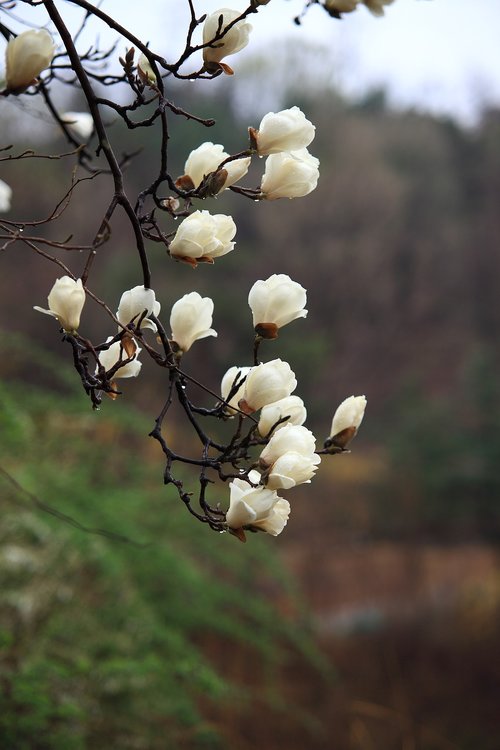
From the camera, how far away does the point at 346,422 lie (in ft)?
2.05

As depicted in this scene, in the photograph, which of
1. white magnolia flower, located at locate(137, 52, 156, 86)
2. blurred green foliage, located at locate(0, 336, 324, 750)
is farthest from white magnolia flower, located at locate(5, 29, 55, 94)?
blurred green foliage, located at locate(0, 336, 324, 750)

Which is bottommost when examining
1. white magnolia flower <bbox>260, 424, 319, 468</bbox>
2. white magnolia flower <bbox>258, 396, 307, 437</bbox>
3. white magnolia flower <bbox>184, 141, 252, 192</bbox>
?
white magnolia flower <bbox>260, 424, 319, 468</bbox>

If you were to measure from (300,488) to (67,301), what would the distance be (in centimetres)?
805

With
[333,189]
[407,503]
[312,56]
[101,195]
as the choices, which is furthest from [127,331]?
[312,56]

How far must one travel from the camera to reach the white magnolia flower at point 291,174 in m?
0.59

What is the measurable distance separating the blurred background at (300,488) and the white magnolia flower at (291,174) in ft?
0.93

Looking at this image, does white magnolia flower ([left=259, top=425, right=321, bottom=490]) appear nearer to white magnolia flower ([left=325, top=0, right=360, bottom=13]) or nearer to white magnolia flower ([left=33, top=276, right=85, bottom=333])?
white magnolia flower ([left=33, top=276, right=85, bottom=333])

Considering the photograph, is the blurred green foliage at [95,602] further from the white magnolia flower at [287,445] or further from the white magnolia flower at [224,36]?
the white magnolia flower at [224,36]

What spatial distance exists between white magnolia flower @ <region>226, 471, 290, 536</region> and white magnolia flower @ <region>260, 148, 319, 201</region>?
23 cm

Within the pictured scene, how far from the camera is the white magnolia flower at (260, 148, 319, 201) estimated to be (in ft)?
1.92

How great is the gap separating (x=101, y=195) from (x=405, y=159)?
555 centimetres

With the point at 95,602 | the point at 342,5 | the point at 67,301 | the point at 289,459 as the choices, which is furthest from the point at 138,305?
the point at 95,602

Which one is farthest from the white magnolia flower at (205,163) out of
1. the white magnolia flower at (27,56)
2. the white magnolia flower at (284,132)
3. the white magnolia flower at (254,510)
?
the white magnolia flower at (254,510)

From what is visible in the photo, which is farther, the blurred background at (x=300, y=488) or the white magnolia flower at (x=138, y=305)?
the blurred background at (x=300, y=488)
